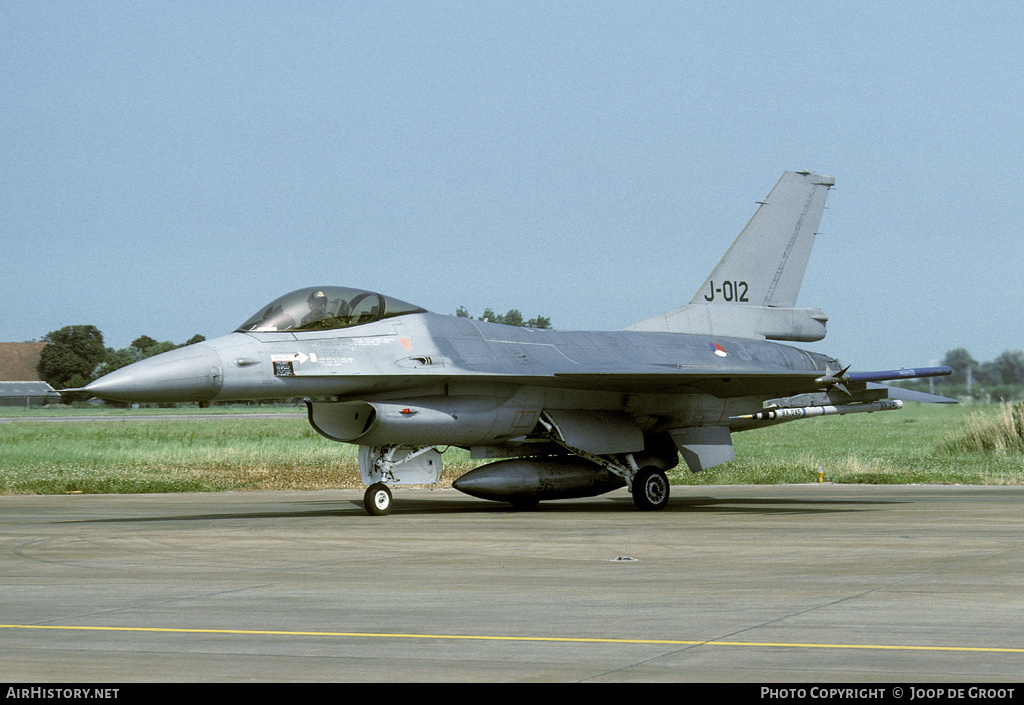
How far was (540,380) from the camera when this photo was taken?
1731 centimetres

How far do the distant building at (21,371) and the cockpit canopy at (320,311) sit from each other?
10094cm

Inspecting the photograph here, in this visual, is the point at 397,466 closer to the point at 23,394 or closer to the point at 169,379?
the point at 169,379

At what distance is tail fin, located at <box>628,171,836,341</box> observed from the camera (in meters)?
21.6

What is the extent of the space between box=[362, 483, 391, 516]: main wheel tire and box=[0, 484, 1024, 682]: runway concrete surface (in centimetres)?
18

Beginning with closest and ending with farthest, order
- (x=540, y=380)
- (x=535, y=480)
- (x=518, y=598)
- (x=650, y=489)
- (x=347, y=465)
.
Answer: (x=518, y=598) < (x=540, y=380) < (x=535, y=480) < (x=650, y=489) < (x=347, y=465)

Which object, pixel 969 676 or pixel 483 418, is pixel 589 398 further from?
pixel 969 676

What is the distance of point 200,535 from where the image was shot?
1377cm

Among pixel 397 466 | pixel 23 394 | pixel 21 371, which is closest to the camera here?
pixel 397 466

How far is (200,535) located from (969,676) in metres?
10.1

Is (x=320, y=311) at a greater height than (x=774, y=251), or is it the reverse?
(x=774, y=251)

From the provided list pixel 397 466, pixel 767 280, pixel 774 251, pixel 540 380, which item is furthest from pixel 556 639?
pixel 774 251

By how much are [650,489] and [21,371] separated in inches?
4570

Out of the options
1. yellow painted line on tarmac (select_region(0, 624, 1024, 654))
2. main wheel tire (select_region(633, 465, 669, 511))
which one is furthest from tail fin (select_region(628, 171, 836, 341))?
yellow painted line on tarmac (select_region(0, 624, 1024, 654))
